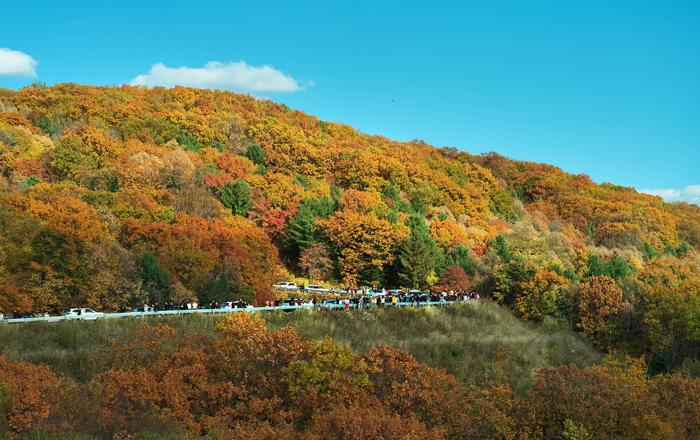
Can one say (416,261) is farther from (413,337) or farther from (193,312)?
(193,312)

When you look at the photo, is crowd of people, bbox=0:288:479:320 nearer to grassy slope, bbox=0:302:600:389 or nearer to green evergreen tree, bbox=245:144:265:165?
grassy slope, bbox=0:302:600:389

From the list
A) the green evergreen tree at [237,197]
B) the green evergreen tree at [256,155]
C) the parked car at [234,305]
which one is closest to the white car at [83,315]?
the parked car at [234,305]

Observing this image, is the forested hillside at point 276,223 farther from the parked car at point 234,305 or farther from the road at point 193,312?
the road at point 193,312

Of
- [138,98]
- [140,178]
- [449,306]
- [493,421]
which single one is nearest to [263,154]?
[140,178]

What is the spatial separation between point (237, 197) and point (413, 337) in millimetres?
30497

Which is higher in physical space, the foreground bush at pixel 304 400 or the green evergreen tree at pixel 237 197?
the green evergreen tree at pixel 237 197

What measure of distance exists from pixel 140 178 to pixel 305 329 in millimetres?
33611

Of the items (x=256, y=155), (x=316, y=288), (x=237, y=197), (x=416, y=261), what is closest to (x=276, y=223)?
(x=237, y=197)

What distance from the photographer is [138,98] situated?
108m

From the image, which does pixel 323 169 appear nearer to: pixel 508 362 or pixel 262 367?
pixel 508 362

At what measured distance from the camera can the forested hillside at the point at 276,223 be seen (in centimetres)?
4431

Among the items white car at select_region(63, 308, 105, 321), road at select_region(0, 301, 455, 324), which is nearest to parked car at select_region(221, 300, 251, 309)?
road at select_region(0, 301, 455, 324)

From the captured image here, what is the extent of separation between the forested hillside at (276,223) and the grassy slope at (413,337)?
4184 mm

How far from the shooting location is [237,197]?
68.2 m
